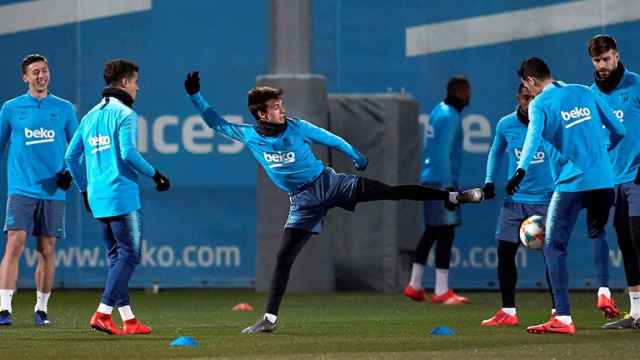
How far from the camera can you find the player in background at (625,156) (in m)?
11.5

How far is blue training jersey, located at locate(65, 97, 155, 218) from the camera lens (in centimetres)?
1117

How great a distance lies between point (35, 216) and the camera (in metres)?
12.8

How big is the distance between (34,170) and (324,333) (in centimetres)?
289

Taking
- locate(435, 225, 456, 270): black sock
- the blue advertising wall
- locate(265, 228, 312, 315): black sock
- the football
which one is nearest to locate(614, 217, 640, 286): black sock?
the football

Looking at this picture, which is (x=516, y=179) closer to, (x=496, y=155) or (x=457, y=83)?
(x=496, y=155)

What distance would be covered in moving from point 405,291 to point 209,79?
11.2 feet

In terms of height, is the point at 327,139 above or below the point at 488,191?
above

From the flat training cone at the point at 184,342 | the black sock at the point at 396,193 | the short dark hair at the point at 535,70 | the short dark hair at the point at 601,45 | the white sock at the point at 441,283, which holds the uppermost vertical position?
the short dark hair at the point at 601,45

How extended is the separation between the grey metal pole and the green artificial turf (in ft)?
8.17

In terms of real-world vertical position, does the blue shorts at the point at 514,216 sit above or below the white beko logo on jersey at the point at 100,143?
below

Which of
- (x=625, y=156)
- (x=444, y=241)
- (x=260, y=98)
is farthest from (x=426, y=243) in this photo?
(x=260, y=98)

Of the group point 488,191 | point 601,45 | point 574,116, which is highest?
point 601,45

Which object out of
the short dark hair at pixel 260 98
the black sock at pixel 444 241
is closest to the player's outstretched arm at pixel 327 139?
the short dark hair at pixel 260 98

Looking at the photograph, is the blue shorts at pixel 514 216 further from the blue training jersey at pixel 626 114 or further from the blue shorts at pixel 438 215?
the blue shorts at pixel 438 215
